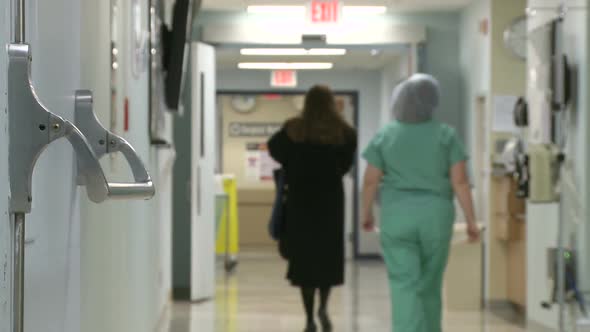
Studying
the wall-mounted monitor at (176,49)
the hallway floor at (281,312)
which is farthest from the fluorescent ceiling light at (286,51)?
the wall-mounted monitor at (176,49)

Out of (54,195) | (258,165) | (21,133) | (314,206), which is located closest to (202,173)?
(314,206)

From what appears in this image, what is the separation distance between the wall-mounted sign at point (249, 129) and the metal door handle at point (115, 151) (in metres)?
14.8

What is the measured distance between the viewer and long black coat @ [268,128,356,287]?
5754 mm

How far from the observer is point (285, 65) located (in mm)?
11656

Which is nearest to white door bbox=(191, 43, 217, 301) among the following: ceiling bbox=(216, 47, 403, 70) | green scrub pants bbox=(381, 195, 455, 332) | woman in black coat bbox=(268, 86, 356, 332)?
ceiling bbox=(216, 47, 403, 70)

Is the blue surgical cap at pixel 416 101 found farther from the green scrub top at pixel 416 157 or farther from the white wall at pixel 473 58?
the white wall at pixel 473 58

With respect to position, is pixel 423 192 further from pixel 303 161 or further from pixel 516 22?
pixel 516 22

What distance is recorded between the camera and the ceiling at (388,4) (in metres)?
6.48

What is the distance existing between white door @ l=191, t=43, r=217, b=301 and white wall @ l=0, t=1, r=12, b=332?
6.56m

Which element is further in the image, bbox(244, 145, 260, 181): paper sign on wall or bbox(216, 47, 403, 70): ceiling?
bbox(244, 145, 260, 181): paper sign on wall

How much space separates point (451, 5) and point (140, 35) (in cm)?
503

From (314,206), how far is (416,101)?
3.46 feet

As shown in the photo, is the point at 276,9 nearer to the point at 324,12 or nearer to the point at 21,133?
the point at 324,12

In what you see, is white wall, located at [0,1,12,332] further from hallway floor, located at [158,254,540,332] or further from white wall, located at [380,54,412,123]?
white wall, located at [380,54,412,123]
